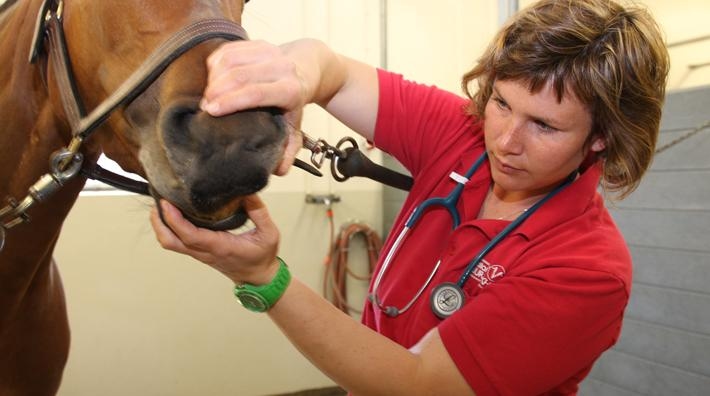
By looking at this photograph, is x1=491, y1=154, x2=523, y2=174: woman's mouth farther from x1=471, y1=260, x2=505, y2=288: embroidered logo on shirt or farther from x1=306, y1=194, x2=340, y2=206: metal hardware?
x1=306, y1=194, x2=340, y2=206: metal hardware

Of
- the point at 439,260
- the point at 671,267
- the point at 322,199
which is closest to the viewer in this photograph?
the point at 439,260

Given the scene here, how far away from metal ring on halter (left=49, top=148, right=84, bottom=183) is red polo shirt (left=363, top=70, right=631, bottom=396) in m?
0.59

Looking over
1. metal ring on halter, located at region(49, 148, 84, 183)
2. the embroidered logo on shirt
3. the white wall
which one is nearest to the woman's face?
the embroidered logo on shirt

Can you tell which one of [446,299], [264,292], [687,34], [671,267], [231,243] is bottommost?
[671,267]

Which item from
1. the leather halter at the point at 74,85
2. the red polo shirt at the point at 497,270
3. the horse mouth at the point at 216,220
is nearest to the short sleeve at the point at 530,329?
the red polo shirt at the point at 497,270

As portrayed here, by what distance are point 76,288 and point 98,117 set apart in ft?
6.99

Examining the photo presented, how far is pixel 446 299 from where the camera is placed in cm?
96

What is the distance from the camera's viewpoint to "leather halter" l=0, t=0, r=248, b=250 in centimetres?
67

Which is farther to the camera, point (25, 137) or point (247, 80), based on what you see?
point (25, 137)

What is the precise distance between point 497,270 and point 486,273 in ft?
0.07

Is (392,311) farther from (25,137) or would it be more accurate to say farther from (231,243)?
(25,137)

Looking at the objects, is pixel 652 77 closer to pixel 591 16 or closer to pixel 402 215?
pixel 591 16

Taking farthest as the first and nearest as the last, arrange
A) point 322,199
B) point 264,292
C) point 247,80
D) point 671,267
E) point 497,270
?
point 322,199 → point 671,267 → point 497,270 → point 264,292 → point 247,80

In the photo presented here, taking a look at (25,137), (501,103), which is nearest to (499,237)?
(501,103)
